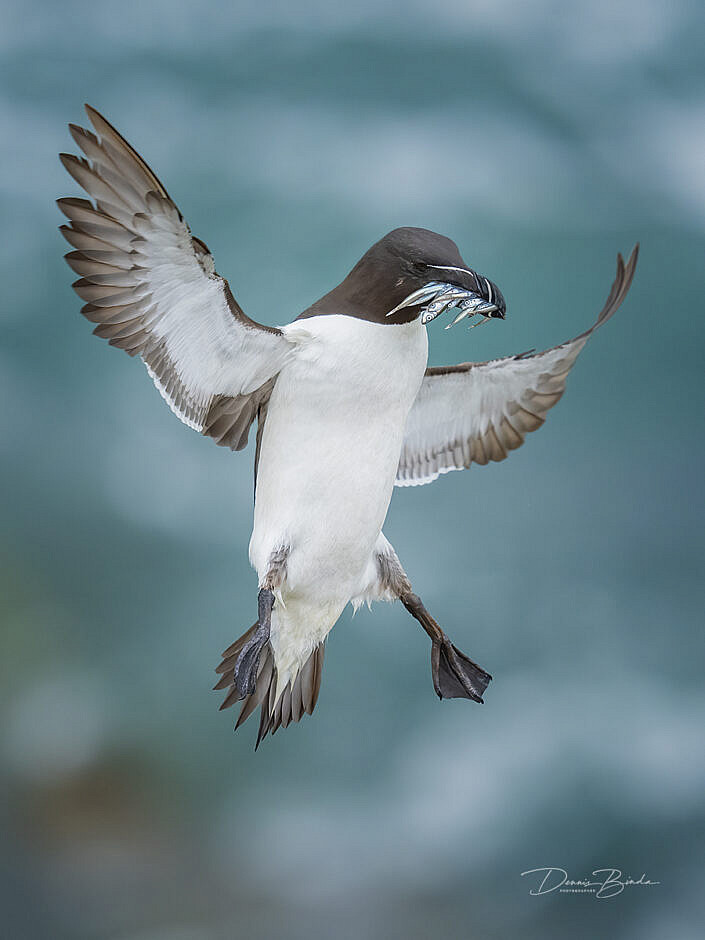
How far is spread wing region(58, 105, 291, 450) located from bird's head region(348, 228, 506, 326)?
0.16 metres

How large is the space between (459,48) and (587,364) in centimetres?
72

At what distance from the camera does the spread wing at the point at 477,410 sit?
1.83 meters

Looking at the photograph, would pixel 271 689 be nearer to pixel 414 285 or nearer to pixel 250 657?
pixel 250 657

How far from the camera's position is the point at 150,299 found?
1544 mm

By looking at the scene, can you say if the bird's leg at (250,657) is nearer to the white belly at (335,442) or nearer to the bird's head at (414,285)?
the white belly at (335,442)

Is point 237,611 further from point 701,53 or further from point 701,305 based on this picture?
point 701,53

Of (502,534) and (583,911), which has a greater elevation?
(502,534)

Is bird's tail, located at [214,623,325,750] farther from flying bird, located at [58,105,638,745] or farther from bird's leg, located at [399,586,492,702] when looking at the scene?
bird's leg, located at [399,586,492,702]

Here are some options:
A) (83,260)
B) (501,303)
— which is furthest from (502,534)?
(83,260)

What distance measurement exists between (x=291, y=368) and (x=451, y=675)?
536mm

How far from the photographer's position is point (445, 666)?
1.80 m
